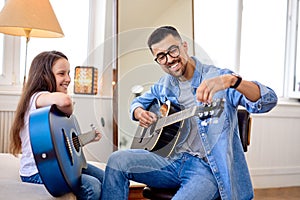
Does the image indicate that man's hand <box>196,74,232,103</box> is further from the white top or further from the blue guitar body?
the white top

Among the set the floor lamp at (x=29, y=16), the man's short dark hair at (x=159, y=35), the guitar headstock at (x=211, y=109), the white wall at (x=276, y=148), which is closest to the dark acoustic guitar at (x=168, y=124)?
the guitar headstock at (x=211, y=109)

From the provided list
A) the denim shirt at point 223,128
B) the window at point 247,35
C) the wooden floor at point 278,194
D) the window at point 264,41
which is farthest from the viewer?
the window at point 264,41

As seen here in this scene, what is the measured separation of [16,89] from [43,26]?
75 cm

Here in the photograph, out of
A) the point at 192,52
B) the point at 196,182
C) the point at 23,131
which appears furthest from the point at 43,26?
the point at 196,182

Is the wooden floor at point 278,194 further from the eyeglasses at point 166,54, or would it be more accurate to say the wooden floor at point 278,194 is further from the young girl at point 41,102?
the eyeglasses at point 166,54

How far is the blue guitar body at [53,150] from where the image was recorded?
44.5 inches

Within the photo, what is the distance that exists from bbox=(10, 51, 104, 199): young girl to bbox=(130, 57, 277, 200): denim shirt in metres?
0.28

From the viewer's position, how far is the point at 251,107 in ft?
4.43

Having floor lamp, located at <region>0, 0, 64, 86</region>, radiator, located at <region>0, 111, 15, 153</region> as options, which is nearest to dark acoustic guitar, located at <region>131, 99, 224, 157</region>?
floor lamp, located at <region>0, 0, 64, 86</region>

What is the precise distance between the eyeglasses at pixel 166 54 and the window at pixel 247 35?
6.30 ft

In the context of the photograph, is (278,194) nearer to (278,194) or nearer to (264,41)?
(278,194)

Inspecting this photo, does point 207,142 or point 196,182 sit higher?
point 207,142

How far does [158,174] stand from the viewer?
56.1 inches

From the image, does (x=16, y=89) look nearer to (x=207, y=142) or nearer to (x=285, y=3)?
(x=207, y=142)
